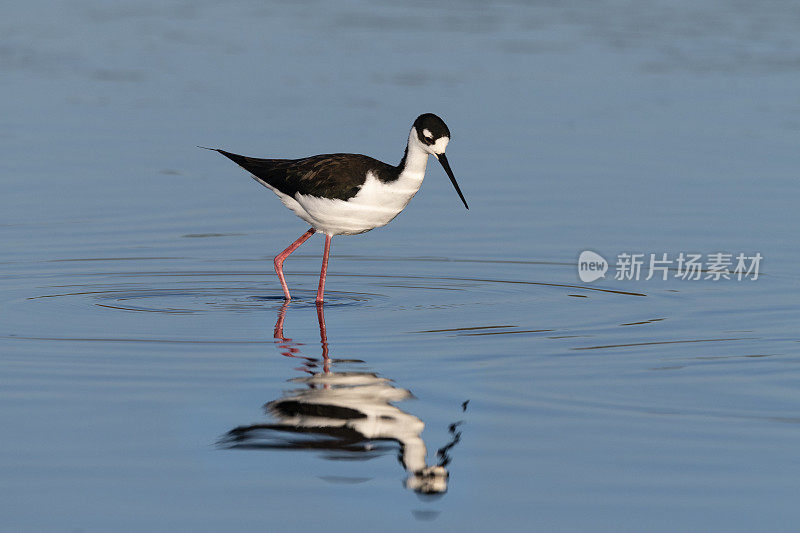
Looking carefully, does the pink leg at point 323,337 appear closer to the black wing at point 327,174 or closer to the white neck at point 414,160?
the black wing at point 327,174

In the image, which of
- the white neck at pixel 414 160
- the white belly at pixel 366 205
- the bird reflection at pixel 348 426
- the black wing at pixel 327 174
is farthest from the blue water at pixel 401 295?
the white neck at pixel 414 160

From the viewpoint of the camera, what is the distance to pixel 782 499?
679cm

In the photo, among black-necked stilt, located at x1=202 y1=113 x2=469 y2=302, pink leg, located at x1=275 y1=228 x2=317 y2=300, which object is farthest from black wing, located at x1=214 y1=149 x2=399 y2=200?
pink leg, located at x1=275 y1=228 x2=317 y2=300

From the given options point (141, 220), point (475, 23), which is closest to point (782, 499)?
point (141, 220)

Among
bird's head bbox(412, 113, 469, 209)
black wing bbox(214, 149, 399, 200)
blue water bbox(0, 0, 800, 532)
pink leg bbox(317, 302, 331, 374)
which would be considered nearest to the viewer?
blue water bbox(0, 0, 800, 532)

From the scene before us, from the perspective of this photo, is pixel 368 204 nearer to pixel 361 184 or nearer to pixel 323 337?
pixel 361 184

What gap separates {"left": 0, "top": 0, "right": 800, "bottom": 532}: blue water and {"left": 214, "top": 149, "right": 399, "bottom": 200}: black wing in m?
0.88

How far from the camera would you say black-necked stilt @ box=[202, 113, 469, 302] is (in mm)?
11438

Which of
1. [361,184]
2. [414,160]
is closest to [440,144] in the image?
[414,160]

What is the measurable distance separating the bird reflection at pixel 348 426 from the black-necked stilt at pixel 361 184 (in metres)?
2.69

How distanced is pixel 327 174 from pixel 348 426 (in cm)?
412

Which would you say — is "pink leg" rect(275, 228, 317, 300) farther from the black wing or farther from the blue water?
the black wing

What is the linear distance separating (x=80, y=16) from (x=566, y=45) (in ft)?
30.2

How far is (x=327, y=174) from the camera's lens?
11633 millimetres
